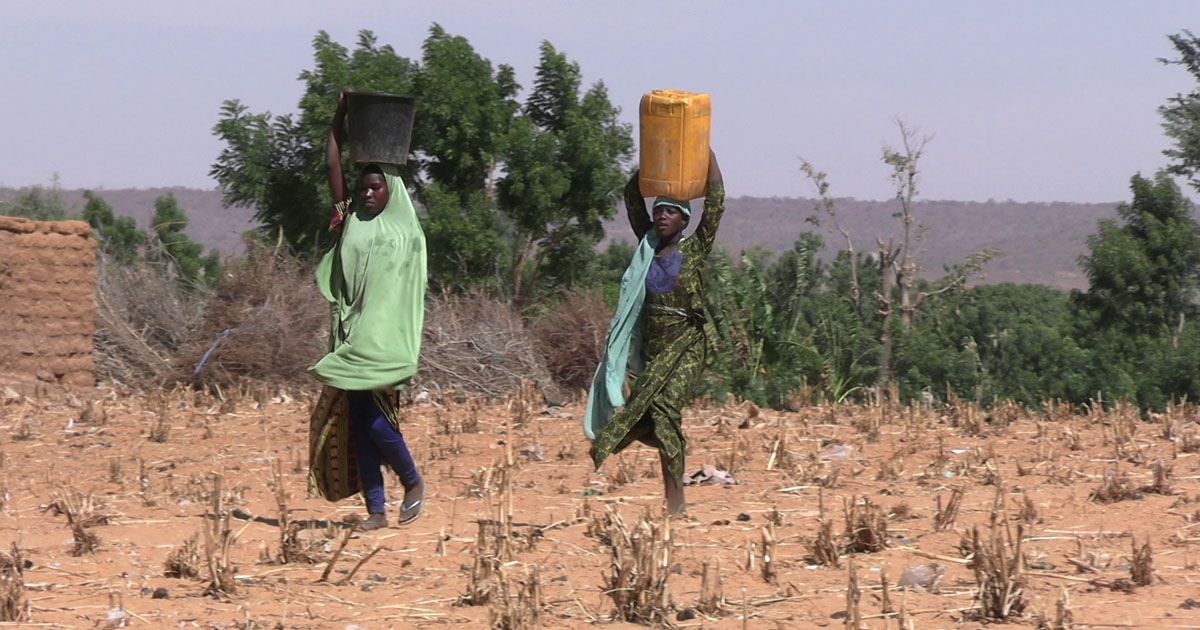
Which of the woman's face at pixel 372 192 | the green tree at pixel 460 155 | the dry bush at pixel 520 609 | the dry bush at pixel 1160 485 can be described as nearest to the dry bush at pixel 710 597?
the dry bush at pixel 520 609

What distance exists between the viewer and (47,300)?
1334 centimetres

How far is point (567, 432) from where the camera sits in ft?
32.9

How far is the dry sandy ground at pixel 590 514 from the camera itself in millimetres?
4965

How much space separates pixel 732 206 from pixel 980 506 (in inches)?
4600

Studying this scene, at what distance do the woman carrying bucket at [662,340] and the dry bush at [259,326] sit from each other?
7184 mm

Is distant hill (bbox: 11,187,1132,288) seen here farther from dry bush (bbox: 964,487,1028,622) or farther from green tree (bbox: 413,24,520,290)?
dry bush (bbox: 964,487,1028,622)

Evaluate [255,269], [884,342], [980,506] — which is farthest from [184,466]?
[884,342]

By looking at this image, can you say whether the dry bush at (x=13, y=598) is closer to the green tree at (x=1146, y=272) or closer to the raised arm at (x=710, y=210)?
the raised arm at (x=710, y=210)

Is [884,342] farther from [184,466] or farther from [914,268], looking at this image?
[184,466]

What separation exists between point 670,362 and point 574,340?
903 centimetres

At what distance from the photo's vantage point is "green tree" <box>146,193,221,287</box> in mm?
16047

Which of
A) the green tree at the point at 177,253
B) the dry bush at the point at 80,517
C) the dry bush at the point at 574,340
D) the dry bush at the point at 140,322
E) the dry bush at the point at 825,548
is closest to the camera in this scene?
the dry bush at the point at 825,548

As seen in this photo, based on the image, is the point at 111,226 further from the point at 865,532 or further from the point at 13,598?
the point at 865,532

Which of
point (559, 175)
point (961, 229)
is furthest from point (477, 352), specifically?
point (961, 229)
